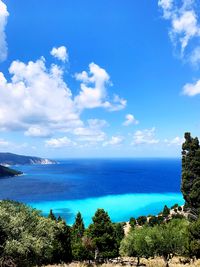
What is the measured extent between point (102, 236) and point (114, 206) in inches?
3522

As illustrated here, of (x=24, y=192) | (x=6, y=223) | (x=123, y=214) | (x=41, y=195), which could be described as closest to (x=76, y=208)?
(x=123, y=214)

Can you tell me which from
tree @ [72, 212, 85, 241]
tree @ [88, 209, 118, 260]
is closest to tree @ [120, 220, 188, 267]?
tree @ [88, 209, 118, 260]

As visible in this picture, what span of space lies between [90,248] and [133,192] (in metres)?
133

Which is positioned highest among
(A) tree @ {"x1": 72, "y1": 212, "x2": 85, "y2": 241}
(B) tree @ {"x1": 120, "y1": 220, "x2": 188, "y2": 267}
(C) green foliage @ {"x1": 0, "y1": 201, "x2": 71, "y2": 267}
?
(C) green foliage @ {"x1": 0, "y1": 201, "x2": 71, "y2": 267}

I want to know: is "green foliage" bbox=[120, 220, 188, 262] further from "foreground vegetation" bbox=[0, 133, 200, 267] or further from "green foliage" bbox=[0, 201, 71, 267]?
"green foliage" bbox=[0, 201, 71, 267]

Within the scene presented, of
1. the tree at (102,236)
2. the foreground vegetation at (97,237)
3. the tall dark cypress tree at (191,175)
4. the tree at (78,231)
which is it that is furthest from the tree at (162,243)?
the tree at (78,231)

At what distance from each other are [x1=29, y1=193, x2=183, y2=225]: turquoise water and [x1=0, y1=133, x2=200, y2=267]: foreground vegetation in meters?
40.2

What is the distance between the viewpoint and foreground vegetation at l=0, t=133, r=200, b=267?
17406mm

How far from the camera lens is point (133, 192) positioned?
167 metres

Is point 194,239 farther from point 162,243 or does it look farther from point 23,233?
point 23,233

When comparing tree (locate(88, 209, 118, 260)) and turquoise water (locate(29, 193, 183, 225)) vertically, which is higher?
tree (locate(88, 209, 118, 260))

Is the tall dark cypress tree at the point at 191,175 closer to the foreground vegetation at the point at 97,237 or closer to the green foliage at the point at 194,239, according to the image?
the foreground vegetation at the point at 97,237

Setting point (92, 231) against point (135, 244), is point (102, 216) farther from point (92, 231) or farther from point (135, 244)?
point (135, 244)

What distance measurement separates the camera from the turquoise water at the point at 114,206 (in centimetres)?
10413
